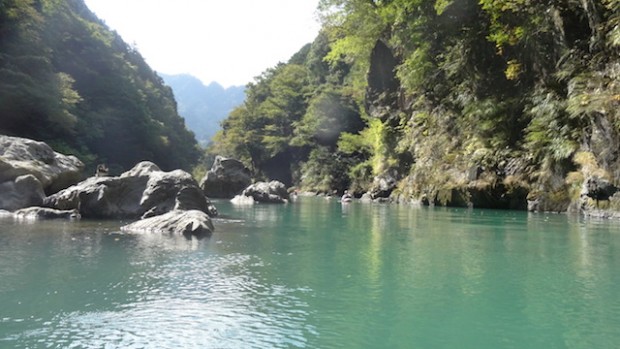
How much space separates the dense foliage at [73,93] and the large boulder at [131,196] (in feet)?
62.7

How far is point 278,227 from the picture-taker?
13.3m

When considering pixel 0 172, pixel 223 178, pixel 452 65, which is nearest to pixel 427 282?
pixel 0 172

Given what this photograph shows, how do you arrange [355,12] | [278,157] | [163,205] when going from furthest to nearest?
1. [278,157]
2. [355,12]
3. [163,205]

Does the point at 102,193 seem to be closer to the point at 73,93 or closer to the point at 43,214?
the point at 43,214

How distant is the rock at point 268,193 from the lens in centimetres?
2814

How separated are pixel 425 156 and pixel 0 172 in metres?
19.6

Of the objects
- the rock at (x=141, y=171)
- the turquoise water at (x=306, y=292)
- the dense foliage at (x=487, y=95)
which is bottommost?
the turquoise water at (x=306, y=292)

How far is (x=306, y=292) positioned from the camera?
571 centimetres

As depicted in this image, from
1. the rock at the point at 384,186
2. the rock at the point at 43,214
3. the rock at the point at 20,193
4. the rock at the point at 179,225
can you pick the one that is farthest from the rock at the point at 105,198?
the rock at the point at 384,186

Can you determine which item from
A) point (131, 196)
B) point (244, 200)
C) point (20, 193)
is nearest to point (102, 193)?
point (131, 196)

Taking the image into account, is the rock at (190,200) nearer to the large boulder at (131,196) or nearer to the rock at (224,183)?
the large boulder at (131,196)

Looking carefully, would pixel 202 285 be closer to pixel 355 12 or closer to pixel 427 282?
pixel 427 282

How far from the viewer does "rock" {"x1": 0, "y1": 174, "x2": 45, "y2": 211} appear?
49.4 feet

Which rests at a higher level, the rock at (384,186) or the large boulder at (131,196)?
the rock at (384,186)
